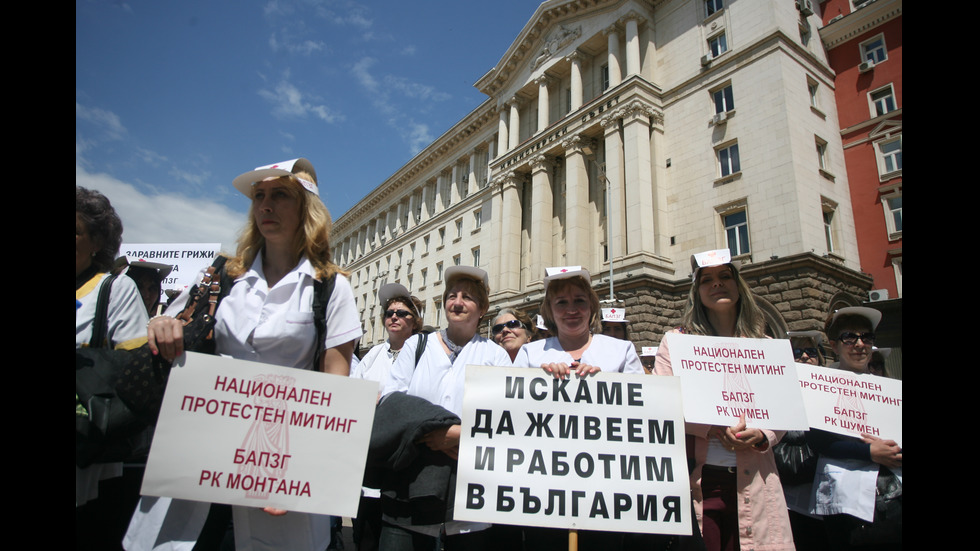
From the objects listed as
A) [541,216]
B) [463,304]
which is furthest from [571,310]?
[541,216]

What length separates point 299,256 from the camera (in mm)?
2432

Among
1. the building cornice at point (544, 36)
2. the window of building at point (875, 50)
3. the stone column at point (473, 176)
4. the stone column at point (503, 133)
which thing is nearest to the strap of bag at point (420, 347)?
the window of building at point (875, 50)

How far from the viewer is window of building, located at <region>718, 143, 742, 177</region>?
1867cm

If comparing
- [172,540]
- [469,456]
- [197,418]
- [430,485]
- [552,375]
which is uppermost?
[552,375]

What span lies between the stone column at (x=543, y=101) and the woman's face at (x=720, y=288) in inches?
975

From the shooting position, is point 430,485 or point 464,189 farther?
point 464,189

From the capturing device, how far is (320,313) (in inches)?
87.4

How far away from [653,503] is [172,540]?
2259 millimetres

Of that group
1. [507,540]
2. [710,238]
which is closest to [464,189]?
[710,238]

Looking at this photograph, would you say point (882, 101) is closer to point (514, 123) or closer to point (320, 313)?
point (514, 123)

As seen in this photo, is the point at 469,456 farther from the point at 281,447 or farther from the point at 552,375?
the point at 281,447

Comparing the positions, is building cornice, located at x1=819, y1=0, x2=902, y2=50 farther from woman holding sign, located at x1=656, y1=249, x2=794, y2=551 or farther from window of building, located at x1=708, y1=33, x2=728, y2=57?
woman holding sign, located at x1=656, y1=249, x2=794, y2=551

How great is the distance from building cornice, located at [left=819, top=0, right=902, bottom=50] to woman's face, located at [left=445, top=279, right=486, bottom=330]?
23.9m

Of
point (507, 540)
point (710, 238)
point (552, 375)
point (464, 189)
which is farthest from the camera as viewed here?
point (464, 189)
